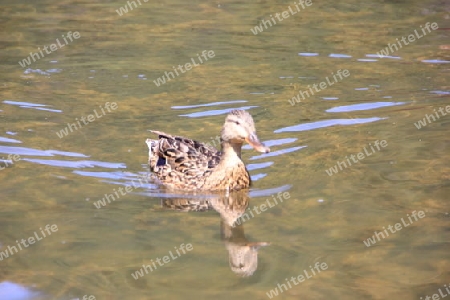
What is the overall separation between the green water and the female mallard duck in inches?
10.1

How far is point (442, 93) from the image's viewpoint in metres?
13.8

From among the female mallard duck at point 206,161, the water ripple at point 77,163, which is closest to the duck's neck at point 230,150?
the female mallard duck at point 206,161

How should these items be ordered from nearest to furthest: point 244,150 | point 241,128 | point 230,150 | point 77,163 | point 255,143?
point 255,143 < point 241,128 < point 230,150 < point 77,163 < point 244,150

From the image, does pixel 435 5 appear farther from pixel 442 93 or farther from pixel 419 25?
pixel 442 93

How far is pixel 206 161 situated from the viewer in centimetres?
1089

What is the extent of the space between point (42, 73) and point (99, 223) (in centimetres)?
653

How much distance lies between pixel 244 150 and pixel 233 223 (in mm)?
2752

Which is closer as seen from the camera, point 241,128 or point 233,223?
point 233,223

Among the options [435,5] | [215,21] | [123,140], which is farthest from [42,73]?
[435,5]

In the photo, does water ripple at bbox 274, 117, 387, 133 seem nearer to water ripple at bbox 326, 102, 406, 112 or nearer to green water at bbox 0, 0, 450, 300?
green water at bbox 0, 0, 450, 300

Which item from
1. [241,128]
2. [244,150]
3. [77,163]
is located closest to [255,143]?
[241,128]

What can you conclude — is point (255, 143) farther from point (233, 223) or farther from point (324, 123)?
point (324, 123)

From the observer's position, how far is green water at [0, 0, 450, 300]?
823 centimetres

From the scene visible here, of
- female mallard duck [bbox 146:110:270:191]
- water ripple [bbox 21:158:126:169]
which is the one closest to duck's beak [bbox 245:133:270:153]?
female mallard duck [bbox 146:110:270:191]
